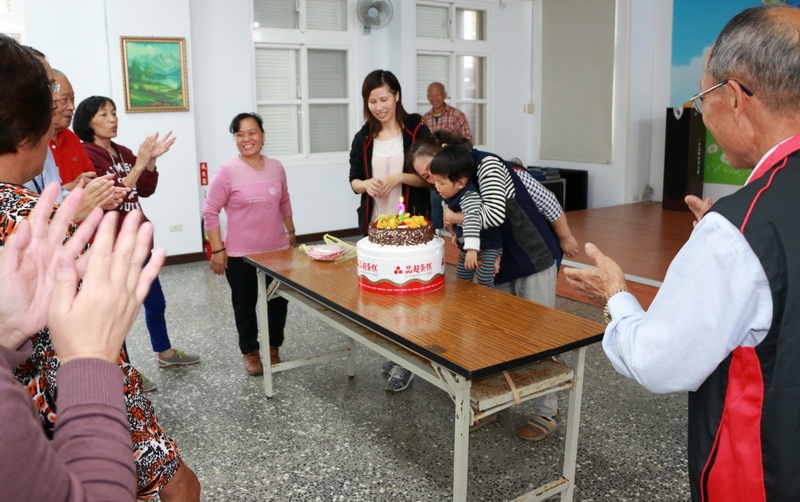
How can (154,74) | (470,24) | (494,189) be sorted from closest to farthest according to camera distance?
1. (494,189)
2. (154,74)
3. (470,24)

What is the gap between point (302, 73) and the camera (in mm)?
6770

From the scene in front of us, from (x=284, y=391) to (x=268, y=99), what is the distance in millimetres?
4206

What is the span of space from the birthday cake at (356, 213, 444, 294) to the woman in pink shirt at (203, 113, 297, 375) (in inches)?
38.4

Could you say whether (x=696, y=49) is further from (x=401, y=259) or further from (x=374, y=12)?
(x=401, y=259)

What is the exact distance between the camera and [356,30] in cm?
697

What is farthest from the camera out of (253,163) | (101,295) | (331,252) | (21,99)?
(253,163)

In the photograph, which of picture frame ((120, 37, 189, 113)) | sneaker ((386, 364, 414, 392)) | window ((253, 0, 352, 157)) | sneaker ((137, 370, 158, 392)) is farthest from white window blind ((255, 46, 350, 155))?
sneaker ((386, 364, 414, 392))

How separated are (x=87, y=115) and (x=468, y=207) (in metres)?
1.85

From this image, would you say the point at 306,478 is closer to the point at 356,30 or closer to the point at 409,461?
the point at 409,461

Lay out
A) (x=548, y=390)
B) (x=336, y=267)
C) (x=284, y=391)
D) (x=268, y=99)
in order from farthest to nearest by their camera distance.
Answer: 1. (x=268, y=99)
2. (x=284, y=391)
3. (x=336, y=267)
4. (x=548, y=390)

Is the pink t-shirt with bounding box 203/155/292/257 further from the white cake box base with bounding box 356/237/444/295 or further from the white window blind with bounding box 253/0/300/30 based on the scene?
the white window blind with bounding box 253/0/300/30

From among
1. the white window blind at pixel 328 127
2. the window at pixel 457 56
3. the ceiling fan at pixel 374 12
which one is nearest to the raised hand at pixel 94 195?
the white window blind at pixel 328 127

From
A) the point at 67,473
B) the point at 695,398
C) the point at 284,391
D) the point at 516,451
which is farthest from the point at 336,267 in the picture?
the point at 67,473

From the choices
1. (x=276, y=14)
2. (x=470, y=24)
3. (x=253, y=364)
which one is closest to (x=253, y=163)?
(x=253, y=364)
